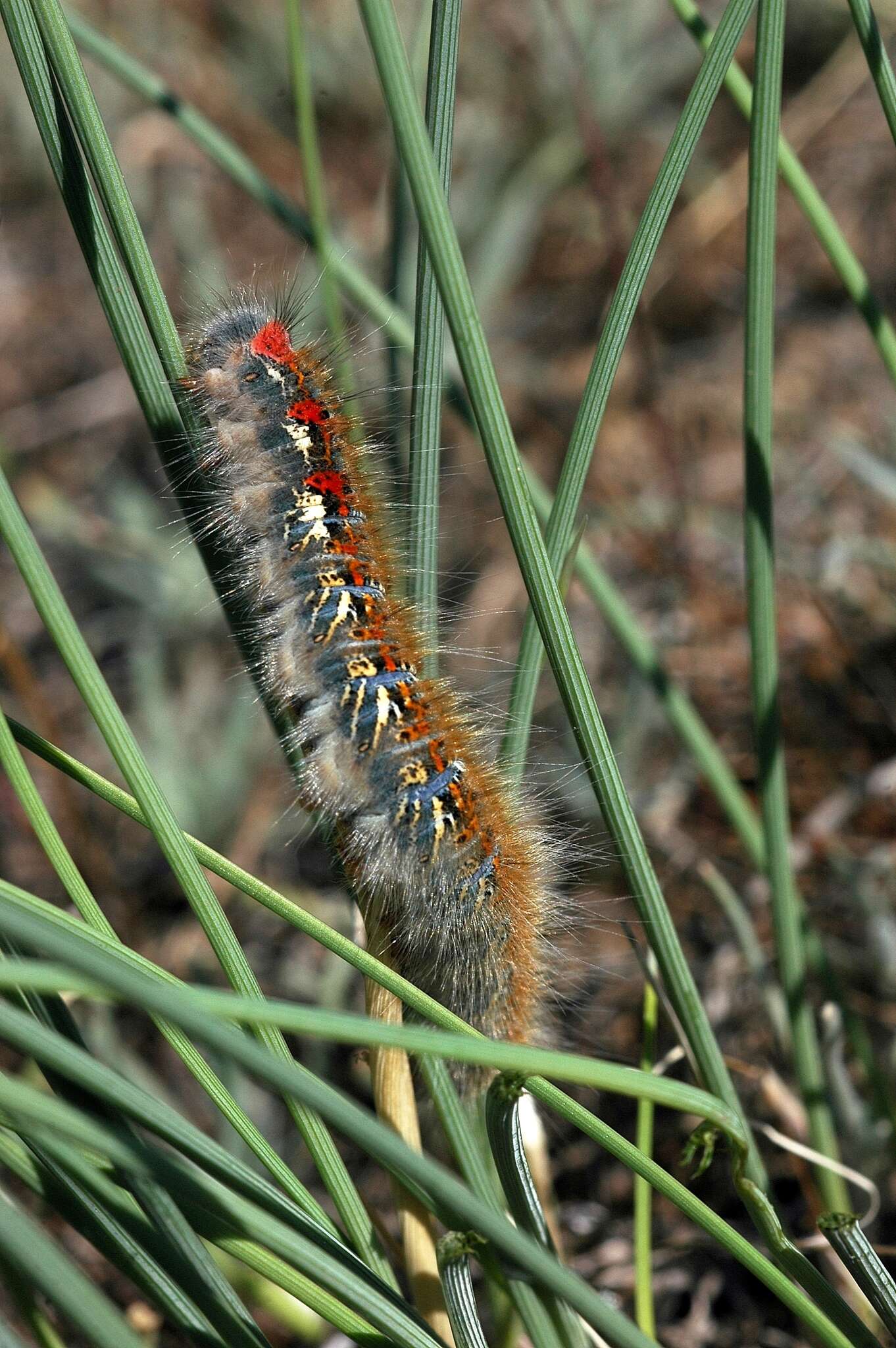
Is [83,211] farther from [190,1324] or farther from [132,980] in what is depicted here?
[190,1324]

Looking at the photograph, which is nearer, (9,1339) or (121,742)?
(9,1339)

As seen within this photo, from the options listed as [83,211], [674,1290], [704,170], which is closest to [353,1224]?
[674,1290]

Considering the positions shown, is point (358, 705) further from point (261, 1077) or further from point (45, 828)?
point (261, 1077)

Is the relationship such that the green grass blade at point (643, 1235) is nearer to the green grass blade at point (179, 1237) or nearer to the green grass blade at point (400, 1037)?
the green grass blade at point (179, 1237)

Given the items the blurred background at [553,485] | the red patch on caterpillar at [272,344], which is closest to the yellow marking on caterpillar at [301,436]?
the red patch on caterpillar at [272,344]

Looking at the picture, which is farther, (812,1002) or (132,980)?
(812,1002)

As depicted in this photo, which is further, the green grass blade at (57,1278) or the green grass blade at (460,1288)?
the green grass blade at (460,1288)

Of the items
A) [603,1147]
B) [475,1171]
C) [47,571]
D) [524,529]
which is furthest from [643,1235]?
[47,571]
